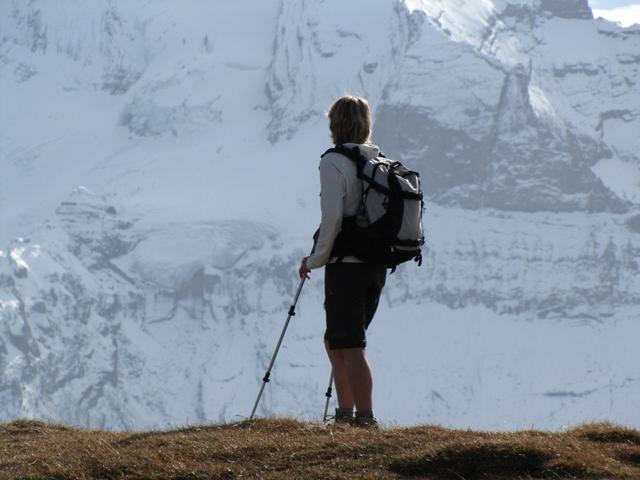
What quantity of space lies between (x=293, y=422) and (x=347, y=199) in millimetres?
2481

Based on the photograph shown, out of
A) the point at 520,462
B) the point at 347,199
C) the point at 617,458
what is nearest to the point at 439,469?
the point at 520,462

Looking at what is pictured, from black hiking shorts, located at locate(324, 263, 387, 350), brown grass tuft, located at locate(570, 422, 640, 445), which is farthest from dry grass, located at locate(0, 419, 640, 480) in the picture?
black hiking shorts, located at locate(324, 263, 387, 350)

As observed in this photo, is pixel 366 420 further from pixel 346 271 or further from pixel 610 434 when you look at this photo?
pixel 610 434

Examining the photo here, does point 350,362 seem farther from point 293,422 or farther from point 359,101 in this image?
point 359,101

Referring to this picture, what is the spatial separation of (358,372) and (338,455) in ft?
5.39

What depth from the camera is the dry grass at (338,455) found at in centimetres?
1630

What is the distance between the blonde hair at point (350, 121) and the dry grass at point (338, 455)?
299 centimetres

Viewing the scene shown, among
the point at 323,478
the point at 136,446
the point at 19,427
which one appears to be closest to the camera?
the point at 323,478

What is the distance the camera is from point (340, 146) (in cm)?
1841

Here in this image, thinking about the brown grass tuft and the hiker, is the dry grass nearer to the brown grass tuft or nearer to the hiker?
the brown grass tuft

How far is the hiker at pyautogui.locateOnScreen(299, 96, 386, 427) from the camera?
18.0 meters

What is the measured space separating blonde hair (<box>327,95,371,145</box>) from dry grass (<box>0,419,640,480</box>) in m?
2.99

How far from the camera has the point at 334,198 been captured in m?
18.0

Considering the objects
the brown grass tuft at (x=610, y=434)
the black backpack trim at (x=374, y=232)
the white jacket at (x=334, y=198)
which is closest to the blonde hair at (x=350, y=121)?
the black backpack trim at (x=374, y=232)
